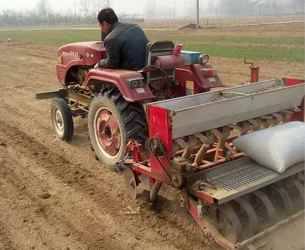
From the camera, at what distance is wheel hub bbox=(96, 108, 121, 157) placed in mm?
5008

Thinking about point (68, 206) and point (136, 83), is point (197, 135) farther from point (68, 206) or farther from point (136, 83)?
point (68, 206)

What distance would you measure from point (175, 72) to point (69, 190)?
1812mm

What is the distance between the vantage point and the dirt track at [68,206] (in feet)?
12.4

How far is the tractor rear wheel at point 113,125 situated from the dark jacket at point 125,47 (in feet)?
1.14

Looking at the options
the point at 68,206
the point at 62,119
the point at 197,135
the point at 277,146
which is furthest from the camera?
the point at 62,119

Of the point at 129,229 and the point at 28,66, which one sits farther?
the point at 28,66

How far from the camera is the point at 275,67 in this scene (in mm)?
12680

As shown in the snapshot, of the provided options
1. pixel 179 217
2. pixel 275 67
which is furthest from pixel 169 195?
pixel 275 67

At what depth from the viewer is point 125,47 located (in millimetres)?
5027

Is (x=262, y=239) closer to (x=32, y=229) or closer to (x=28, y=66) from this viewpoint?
(x=32, y=229)

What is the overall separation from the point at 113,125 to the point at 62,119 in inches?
60.1

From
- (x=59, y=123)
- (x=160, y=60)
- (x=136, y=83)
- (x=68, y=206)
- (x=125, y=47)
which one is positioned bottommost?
(x=68, y=206)

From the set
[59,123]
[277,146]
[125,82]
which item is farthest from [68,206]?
[59,123]

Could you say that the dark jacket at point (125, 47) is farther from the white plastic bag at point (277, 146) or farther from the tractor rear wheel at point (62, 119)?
the white plastic bag at point (277, 146)
